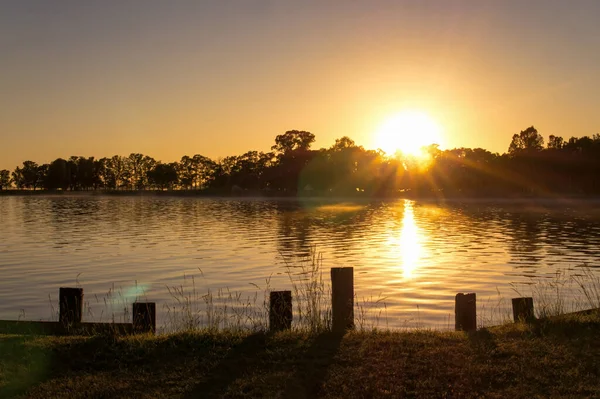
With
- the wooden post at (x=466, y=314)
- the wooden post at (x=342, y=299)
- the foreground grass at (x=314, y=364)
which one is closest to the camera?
the foreground grass at (x=314, y=364)

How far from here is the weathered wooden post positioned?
1109cm

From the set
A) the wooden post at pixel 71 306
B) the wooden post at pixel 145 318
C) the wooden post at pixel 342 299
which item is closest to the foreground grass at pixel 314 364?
the wooden post at pixel 342 299

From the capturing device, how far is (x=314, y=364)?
8539 millimetres

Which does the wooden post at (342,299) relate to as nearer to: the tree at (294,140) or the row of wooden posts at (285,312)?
the row of wooden posts at (285,312)

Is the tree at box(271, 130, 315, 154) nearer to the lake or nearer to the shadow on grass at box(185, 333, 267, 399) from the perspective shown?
the lake

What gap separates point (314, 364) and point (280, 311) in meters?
2.73

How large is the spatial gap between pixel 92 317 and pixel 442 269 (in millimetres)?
15860

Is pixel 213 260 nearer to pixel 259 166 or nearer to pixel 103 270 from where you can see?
pixel 103 270

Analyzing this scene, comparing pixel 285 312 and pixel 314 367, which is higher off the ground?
pixel 285 312

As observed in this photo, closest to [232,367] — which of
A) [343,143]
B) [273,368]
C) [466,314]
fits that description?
[273,368]

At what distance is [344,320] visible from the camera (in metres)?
10.8

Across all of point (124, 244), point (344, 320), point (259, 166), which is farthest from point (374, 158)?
point (344, 320)

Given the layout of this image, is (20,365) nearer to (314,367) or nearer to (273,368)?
(273,368)

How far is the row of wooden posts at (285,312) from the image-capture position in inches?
427
